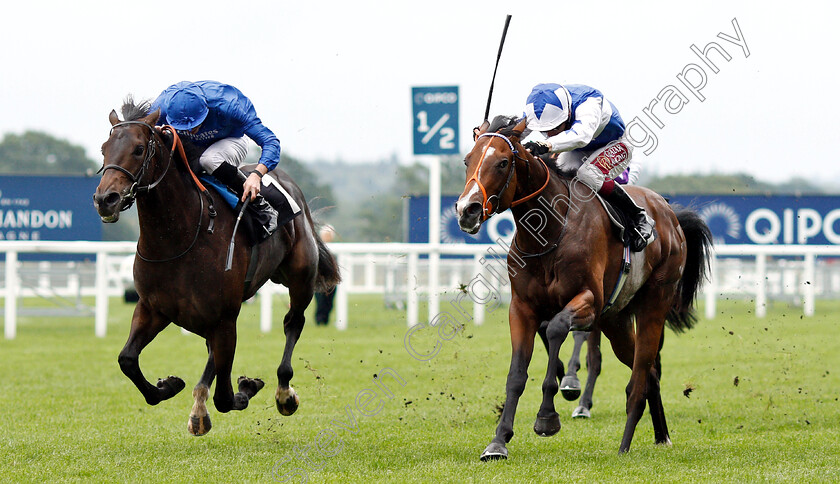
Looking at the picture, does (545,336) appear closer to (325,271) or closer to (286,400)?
(325,271)

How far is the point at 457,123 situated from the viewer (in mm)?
10984

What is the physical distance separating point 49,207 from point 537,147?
9.75 meters

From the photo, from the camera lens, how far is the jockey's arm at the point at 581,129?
4547 mm

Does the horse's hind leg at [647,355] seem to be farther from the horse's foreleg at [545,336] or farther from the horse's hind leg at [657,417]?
the horse's foreleg at [545,336]

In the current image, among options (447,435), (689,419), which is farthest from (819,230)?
(447,435)

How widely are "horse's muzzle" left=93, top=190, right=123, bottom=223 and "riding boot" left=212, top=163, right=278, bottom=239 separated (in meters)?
0.89

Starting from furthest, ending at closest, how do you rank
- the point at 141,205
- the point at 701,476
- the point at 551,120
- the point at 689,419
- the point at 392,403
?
1. the point at 392,403
2. the point at 689,419
3. the point at 551,120
4. the point at 141,205
5. the point at 701,476

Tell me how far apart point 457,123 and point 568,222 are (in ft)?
21.3

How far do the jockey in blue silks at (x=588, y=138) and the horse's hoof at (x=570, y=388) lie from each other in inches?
41.8

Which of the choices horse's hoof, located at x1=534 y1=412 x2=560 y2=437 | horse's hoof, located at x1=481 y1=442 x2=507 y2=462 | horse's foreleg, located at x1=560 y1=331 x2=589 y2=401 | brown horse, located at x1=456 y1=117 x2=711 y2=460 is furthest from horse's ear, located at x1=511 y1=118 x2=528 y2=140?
horse's foreleg, located at x1=560 y1=331 x2=589 y2=401

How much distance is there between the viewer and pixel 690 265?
6.10 metres

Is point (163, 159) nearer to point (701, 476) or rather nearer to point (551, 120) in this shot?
point (551, 120)

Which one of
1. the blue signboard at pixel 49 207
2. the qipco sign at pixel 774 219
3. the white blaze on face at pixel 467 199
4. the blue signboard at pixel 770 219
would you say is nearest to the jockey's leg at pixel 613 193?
the white blaze on face at pixel 467 199

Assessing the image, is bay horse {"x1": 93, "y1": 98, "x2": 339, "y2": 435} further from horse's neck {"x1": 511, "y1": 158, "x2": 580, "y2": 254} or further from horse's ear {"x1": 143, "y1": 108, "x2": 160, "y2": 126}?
horse's neck {"x1": 511, "y1": 158, "x2": 580, "y2": 254}
